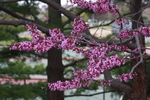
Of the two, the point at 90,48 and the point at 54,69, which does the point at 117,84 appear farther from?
the point at 54,69

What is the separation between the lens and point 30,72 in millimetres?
6266

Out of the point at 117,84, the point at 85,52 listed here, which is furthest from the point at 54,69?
the point at 85,52

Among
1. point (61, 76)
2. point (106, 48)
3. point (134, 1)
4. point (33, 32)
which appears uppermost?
point (134, 1)

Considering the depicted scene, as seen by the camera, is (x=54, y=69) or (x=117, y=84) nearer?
(x=117, y=84)

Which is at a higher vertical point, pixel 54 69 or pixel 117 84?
pixel 54 69

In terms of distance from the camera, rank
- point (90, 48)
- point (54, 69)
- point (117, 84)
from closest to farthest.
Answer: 1. point (90, 48)
2. point (117, 84)
3. point (54, 69)

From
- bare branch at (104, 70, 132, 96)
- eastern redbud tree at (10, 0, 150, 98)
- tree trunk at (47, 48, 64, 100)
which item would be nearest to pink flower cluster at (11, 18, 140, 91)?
eastern redbud tree at (10, 0, 150, 98)

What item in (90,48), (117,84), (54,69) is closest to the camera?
(90,48)

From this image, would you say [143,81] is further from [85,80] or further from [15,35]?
[15,35]

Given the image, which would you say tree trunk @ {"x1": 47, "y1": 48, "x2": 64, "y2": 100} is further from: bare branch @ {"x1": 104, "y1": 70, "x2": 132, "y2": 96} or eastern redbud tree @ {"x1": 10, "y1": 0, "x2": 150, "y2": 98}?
eastern redbud tree @ {"x1": 10, "y1": 0, "x2": 150, "y2": 98}

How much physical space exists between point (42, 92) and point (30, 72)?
3.58 ft

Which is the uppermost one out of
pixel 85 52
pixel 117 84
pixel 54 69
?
pixel 85 52

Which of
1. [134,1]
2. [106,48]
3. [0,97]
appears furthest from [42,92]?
[106,48]

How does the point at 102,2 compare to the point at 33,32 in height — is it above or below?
above
